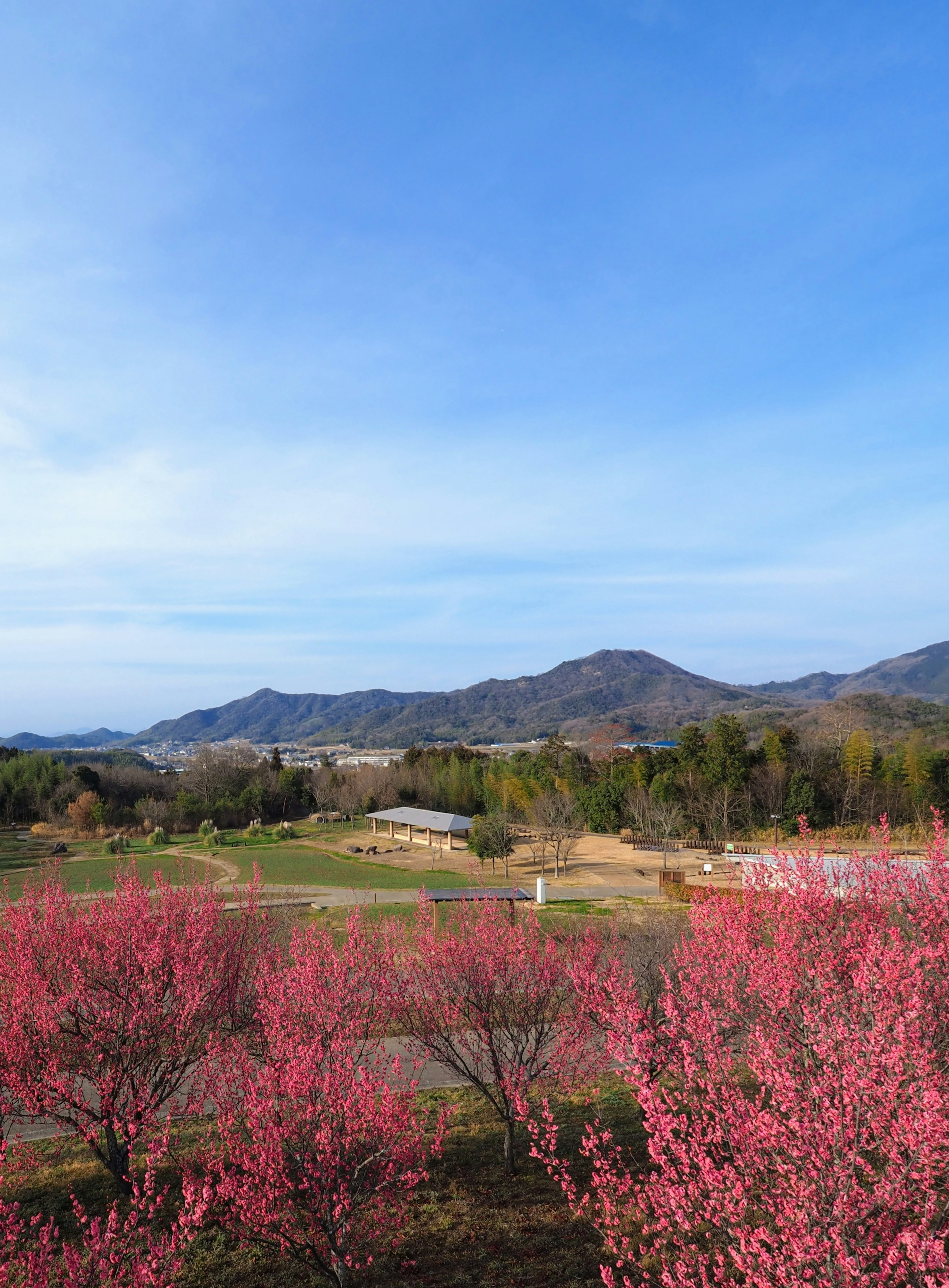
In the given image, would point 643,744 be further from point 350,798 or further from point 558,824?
point 558,824

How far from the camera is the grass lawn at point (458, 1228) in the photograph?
7332mm

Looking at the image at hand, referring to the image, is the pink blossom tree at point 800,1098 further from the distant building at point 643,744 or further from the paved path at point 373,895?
the distant building at point 643,744

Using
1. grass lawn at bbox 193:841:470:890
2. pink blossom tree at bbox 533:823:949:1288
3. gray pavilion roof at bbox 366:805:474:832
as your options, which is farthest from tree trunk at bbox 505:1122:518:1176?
gray pavilion roof at bbox 366:805:474:832

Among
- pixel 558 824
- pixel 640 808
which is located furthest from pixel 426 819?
pixel 640 808

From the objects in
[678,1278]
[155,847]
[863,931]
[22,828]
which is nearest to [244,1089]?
[678,1278]

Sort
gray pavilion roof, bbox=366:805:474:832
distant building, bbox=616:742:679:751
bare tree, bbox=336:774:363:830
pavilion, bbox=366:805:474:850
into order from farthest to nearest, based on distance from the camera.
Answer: distant building, bbox=616:742:679:751 → bare tree, bbox=336:774:363:830 → pavilion, bbox=366:805:474:850 → gray pavilion roof, bbox=366:805:474:832

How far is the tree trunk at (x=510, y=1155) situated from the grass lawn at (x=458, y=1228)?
3.8 inches

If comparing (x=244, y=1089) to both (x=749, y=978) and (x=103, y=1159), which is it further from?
(x=749, y=978)

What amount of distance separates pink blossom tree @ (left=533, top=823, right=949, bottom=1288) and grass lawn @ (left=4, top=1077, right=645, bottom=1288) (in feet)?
1.54

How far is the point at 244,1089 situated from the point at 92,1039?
8.22 feet

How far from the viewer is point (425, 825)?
1943 inches

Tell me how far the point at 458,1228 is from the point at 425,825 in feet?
137

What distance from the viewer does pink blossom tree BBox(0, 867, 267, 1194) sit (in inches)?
317

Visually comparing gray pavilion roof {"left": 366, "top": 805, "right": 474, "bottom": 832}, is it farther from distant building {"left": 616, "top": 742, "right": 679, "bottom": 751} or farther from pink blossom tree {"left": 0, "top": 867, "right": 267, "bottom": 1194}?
pink blossom tree {"left": 0, "top": 867, "right": 267, "bottom": 1194}
